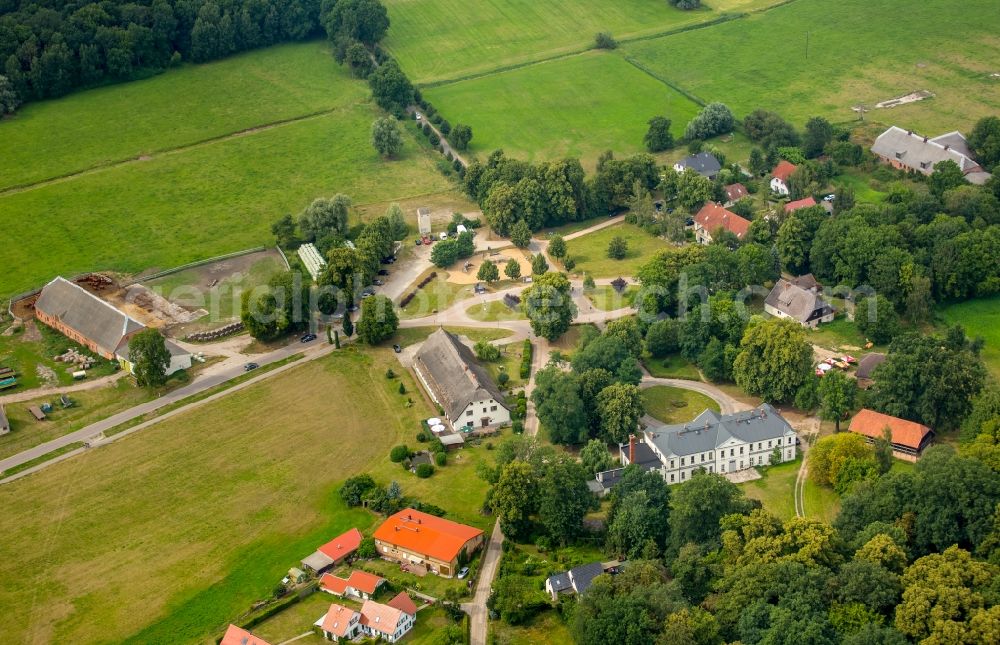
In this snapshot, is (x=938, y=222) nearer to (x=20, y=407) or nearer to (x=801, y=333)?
(x=801, y=333)

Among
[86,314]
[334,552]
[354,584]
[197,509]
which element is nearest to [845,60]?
[86,314]

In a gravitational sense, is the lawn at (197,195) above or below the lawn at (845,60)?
below

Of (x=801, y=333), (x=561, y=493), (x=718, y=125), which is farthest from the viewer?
(x=718, y=125)

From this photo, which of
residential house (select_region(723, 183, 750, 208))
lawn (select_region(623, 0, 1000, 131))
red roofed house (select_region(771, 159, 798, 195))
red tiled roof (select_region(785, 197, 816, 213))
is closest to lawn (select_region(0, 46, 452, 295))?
residential house (select_region(723, 183, 750, 208))

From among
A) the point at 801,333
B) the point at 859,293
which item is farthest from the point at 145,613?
the point at 859,293

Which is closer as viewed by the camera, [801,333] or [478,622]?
[478,622]

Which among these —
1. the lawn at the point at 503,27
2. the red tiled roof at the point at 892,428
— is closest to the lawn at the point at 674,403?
the red tiled roof at the point at 892,428

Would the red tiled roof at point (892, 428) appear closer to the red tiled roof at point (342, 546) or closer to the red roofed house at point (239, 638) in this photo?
the red tiled roof at point (342, 546)
